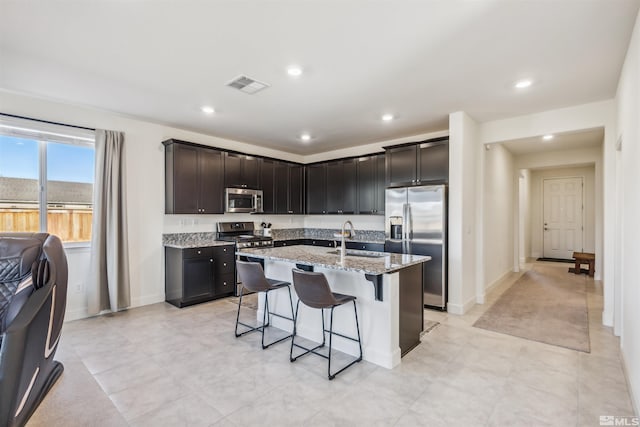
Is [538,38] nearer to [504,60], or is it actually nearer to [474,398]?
[504,60]

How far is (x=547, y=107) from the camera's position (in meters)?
3.91

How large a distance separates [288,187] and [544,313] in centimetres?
454

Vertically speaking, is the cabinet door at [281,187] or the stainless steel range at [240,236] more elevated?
the cabinet door at [281,187]

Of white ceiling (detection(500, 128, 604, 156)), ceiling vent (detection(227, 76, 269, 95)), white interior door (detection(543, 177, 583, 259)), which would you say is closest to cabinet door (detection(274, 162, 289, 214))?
ceiling vent (detection(227, 76, 269, 95))

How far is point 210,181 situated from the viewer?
16.5ft

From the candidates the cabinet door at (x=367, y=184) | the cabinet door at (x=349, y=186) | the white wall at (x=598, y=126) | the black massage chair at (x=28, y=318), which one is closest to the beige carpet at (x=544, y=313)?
the white wall at (x=598, y=126)

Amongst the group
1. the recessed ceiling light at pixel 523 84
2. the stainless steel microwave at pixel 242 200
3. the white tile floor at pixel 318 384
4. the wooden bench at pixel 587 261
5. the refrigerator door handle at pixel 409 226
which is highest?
the recessed ceiling light at pixel 523 84

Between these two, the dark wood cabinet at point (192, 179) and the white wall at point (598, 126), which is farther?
the dark wood cabinet at point (192, 179)

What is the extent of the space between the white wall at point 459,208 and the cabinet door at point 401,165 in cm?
58

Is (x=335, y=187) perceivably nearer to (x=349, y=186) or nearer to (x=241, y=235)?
(x=349, y=186)

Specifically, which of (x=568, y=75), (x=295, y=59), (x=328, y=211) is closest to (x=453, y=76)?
(x=568, y=75)

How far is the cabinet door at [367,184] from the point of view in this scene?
5.57m

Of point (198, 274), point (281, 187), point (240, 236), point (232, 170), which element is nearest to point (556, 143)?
point (281, 187)

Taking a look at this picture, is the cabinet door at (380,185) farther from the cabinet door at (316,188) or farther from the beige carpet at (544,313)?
the beige carpet at (544,313)
